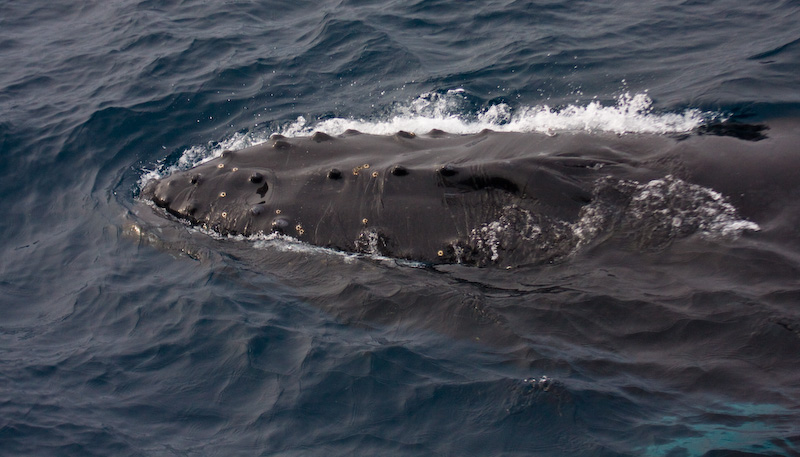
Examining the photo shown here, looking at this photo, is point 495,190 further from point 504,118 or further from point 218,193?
point 504,118

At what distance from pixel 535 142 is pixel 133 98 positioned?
11412 mm

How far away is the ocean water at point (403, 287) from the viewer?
7.47 m

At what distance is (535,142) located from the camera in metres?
9.80

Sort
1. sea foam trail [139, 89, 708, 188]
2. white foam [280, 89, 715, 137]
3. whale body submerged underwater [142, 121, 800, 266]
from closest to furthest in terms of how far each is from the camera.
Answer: whale body submerged underwater [142, 121, 800, 266] < white foam [280, 89, 715, 137] < sea foam trail [139, 89, 708, 188]

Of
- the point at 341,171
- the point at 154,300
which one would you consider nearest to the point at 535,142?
the point at 341,171

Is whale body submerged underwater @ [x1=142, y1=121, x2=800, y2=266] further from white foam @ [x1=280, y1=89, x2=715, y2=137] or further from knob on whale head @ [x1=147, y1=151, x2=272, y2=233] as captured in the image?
white foam @ [x1=280, y1=89, x2=715, y2=137]

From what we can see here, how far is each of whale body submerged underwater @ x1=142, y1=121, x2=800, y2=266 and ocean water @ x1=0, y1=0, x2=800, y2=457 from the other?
8.0 inches

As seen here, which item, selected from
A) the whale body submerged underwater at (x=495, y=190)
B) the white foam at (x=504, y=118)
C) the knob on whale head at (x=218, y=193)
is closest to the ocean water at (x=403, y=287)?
the white foam at (x=504, y=118)

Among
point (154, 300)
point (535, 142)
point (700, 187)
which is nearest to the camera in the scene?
point (700, 187)

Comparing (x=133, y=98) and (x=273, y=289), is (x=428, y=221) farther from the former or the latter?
(x=133, y=98)

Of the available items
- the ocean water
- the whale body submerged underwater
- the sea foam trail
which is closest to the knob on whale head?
the whale body submerged underwater

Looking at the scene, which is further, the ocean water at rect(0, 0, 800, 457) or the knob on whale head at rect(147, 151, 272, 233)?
the knob on whale head at rect(147, 151, 272, 233)

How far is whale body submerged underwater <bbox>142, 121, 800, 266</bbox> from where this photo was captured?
8352 mm

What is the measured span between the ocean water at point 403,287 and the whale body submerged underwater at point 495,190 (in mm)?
204
